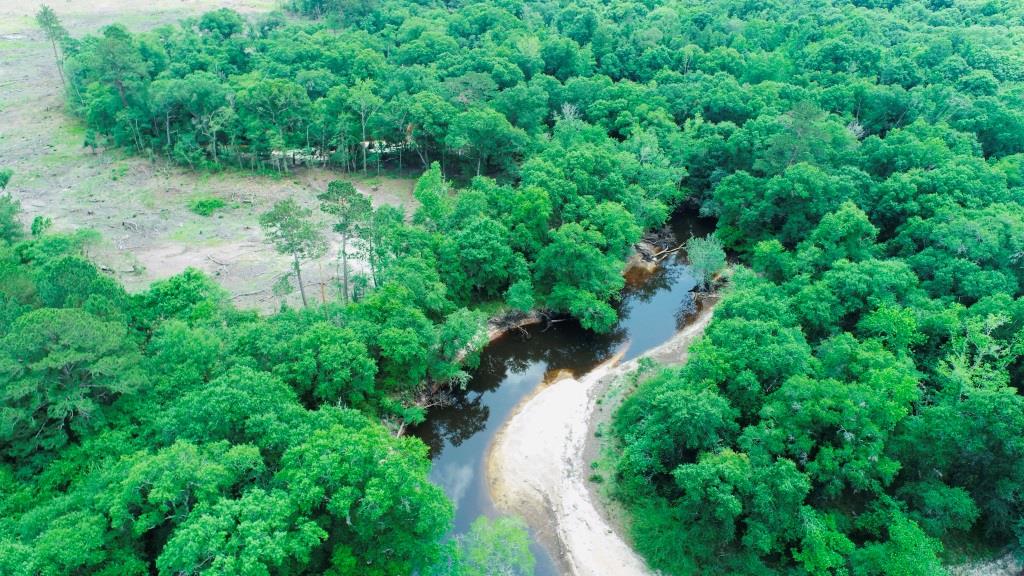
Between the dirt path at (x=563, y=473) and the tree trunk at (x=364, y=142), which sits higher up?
the tree trunk at (x=364, y=142)

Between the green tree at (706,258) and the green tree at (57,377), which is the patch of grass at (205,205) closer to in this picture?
the green tree at (57,377)

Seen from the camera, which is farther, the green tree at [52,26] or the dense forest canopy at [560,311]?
the green tree at [52,26]

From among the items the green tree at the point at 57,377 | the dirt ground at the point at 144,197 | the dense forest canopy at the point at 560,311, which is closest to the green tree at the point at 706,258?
the dense forest canopy at the point at 560,311

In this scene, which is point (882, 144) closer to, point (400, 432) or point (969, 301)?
point (969, 301)

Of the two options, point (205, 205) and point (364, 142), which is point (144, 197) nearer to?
point (205, 205)

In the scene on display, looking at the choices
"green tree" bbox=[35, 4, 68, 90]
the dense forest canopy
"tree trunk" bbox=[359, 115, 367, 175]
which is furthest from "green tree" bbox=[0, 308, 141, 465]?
"green tree" bbox=[35, 4, 68, 90]

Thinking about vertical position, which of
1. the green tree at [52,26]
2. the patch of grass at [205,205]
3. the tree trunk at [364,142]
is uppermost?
the green tree at [52,26]

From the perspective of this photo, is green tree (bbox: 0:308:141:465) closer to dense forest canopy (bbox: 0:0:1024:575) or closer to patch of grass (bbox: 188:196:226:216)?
dense forest canopy (bbox: 0:0:1024:575)
